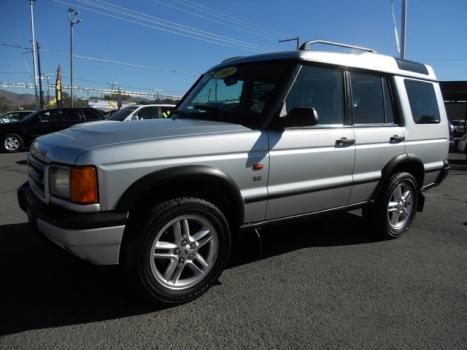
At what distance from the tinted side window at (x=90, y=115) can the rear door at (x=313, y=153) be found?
1295 centimetres

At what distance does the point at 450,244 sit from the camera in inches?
176

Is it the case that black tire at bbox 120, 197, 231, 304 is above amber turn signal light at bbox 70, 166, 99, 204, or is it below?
below

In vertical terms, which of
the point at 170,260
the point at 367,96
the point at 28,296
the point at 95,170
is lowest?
the point at 28,296

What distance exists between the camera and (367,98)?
4156 mm

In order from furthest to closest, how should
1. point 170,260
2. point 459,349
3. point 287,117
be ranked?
point 287,117
point 170,260
point 459,349

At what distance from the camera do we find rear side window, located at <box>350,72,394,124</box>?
158 inches

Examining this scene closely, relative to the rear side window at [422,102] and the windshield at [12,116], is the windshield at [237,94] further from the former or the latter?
the windshield at [12,116]

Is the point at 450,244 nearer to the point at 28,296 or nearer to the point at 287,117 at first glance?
the point at 287,117

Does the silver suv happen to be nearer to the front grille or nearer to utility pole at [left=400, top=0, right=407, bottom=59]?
the front grille

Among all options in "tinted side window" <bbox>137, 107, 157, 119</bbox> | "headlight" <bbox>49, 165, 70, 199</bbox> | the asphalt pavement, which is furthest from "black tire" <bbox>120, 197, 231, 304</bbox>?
"tinted side window" <bbox>137, 107, 157, 119</bbox>

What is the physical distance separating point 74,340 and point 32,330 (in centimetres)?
33

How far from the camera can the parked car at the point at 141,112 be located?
1213cm

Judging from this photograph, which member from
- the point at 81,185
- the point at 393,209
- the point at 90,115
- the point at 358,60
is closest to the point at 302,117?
the point at 358,60

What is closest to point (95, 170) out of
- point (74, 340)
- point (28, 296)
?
point (74, 340)
